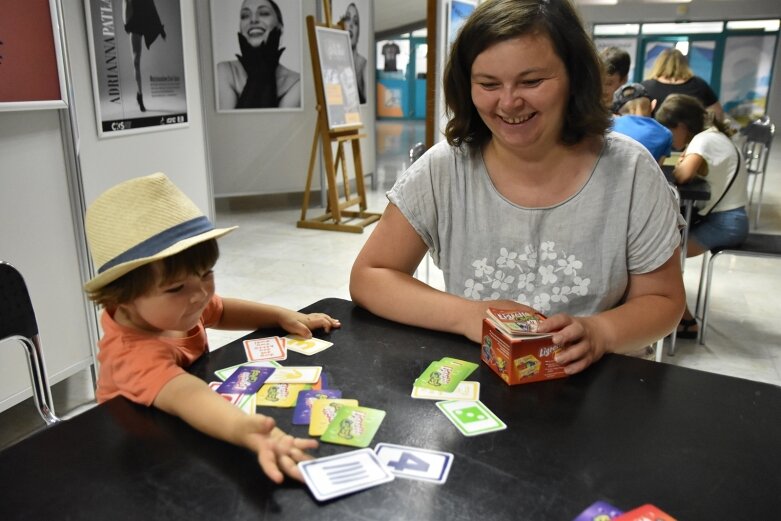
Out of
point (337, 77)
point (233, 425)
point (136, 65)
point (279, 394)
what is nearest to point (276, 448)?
point (233, 425)

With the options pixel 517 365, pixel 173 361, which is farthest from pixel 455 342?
pixel 173 361

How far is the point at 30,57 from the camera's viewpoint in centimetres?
212

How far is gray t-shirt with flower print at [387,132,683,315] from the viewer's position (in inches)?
50.6

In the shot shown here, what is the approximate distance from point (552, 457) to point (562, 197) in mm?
652

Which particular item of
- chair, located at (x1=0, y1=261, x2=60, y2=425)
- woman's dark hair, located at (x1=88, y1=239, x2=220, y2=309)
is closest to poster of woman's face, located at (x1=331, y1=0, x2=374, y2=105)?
chair, located at (x1=0, y1=261, x2=60, y2=425)

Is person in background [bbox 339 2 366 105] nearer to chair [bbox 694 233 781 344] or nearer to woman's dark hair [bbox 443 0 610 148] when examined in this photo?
chair [bbox 694 233 781 344]

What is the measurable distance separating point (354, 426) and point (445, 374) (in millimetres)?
229

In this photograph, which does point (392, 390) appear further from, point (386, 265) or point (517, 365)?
point (386, 265)

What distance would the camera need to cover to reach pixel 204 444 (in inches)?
33.3

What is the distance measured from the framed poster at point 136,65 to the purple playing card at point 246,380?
6.98 feet

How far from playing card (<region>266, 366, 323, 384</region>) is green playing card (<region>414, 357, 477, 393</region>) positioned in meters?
0.17

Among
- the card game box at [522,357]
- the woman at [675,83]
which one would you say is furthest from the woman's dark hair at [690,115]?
the card game box at [522,357]

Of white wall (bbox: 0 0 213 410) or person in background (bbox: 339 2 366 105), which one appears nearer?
white wall (bbox: 0 0 213 410)

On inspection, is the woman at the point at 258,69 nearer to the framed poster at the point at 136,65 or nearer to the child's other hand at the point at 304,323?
the framed poster at the point at 136,65
